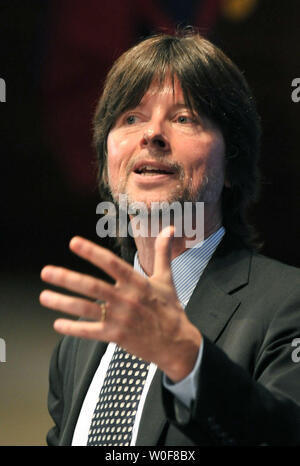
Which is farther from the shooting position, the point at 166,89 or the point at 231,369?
the point at 166,89

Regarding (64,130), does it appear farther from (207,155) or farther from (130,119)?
(207,155)

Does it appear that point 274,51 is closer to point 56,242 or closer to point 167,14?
point 167,14

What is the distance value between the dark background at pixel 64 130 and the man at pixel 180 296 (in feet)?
2.76

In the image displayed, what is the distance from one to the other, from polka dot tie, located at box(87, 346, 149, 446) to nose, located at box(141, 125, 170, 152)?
0.47m

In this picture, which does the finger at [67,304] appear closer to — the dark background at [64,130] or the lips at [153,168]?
the lips at [153,168]

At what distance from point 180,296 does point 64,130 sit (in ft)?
5.81

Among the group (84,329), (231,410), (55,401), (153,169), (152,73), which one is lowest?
(55,401)

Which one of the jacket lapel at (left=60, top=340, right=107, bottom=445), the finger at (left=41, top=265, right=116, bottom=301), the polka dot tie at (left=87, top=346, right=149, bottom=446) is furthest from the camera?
the jacket lapel at (left=60, top=340, right=107, bottom=445)

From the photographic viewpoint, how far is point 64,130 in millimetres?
3156

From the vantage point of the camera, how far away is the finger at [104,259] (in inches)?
37.8

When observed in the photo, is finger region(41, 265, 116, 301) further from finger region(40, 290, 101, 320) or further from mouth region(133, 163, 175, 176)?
mouth region(133, 163, 175, 176)

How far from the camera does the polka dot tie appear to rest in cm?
138

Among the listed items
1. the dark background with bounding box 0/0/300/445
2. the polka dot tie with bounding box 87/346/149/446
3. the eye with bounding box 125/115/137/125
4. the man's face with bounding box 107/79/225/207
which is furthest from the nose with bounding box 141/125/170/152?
the dark background with bounding box 0/0/300/445

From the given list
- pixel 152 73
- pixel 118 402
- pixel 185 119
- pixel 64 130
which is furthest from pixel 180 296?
pixel 64 130
